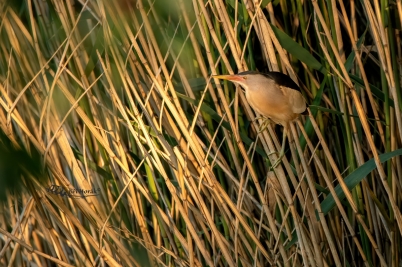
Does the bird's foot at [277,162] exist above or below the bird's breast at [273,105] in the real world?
below

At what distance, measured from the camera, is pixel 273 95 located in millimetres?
1032

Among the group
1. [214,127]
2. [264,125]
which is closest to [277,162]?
[264,125]

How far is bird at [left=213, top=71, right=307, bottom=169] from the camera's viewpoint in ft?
3.31

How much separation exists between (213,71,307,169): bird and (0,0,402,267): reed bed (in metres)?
0.03

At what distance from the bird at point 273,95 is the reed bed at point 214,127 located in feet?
0.11

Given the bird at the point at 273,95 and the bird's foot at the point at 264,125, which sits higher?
the bird at the point at 273,95

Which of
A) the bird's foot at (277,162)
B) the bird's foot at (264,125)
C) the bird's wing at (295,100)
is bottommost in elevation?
the bird's foot at (277,162)

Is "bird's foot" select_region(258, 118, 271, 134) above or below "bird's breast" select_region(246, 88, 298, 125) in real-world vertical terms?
below

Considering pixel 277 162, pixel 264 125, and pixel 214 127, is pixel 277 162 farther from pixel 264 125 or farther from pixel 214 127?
pixel 214 127

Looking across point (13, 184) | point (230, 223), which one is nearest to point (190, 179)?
point (230, 223)

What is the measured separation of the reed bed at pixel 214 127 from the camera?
3.45ft

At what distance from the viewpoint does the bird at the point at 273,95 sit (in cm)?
101

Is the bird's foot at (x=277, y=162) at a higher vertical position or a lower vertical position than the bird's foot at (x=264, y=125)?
lower

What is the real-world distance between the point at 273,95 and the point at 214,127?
287 millimetres
